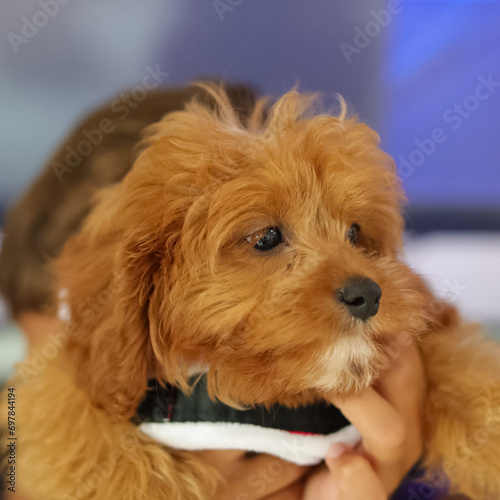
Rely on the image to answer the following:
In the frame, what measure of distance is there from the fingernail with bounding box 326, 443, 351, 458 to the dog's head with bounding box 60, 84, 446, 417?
0.22 meters

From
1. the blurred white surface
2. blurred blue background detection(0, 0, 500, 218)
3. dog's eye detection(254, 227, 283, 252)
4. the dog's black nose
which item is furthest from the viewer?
the blurred white surface

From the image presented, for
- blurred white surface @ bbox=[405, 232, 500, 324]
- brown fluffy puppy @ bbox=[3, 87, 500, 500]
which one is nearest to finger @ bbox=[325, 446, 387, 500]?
brown fluffy puppy @ bbox=[3, 87, 500, 500]

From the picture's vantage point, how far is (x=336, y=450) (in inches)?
58.4

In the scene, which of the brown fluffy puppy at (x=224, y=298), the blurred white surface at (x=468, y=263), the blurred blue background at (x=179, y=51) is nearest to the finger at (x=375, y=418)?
the brown fluffy puppy at (x=224, y=298)

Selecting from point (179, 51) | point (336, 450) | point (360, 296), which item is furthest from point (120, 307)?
point (179, 51)

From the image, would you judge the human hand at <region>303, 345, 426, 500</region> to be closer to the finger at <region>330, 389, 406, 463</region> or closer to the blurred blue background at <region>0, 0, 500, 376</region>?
the finger at <region>330, 389, 406, 463</region>

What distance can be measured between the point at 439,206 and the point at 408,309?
→ 2.27 meters

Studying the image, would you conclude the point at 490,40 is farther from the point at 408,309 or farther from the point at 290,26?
the point at 408,309

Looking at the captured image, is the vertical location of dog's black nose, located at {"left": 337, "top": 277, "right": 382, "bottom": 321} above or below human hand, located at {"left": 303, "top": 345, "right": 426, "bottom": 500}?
above

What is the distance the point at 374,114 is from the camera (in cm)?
244

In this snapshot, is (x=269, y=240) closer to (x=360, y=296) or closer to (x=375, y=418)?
(x=360, y=296)

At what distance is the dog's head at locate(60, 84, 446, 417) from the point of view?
1191 mm

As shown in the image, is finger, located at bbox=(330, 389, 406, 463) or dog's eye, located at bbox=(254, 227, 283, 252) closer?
dog's eye, located at bbox=(254, 227, 283, 252)

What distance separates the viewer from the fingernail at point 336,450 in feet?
4.83
